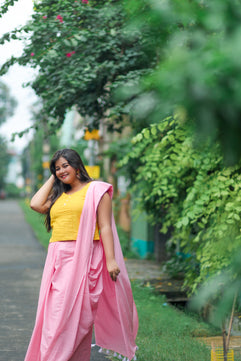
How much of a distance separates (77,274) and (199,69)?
121 inches

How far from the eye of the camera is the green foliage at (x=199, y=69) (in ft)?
3.18

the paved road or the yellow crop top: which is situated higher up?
the yellow crop top

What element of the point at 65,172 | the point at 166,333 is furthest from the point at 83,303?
the point at 166,333

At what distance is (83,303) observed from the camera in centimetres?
392

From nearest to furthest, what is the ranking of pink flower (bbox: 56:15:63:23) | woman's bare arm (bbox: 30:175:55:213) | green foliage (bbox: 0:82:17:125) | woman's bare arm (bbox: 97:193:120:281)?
woman's bare arm (bbox: 97:193:120:281) < woman's bare arm (bbox: 30:175:55:213) < pink flower (bbox: 56:15:63:23) < green foliage (bbox: 0:82:17:125)

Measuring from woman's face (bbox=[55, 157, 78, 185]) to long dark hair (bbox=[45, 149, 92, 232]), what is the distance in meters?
0.02

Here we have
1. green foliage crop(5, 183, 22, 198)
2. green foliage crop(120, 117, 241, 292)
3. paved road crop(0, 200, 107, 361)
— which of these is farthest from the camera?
green foliage crop(5, 183, 22, 198)

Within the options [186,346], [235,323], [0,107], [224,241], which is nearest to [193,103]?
[224,241]

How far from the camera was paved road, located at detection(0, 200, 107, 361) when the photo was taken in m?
5.05

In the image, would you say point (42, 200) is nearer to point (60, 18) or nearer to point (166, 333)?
point (166, 333)

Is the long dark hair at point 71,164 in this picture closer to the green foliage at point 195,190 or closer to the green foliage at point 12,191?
the green foliage at point 195,190

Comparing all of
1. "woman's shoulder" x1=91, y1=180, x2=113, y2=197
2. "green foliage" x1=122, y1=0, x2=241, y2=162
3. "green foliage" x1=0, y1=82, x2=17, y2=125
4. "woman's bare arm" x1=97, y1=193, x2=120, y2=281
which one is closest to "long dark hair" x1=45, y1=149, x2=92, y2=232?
"woman's shoulder" x1=91, y1=180, x2=113, y2=197

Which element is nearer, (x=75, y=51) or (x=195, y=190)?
(x=195, y=190)

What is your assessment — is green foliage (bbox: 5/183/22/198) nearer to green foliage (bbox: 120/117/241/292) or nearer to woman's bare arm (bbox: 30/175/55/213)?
green foliage (bbox: 120/117/241/292)
